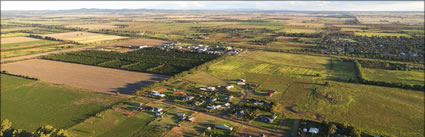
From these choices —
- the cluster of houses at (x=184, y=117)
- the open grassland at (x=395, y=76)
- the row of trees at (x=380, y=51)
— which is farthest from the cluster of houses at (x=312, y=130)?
the row of trees at (x=380, y=51)

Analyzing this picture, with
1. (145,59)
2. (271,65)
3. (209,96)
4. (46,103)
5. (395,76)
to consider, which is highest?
(145,59)

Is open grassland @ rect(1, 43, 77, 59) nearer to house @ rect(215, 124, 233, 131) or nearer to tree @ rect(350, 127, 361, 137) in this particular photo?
house @ rect(215, 124, 233, 131)

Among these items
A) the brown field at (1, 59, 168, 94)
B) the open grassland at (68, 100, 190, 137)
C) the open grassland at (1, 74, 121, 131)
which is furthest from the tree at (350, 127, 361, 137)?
the brown field at (1, 59, 168, 94)

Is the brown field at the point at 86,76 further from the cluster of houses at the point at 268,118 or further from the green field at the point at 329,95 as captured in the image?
the cluster of houses at the point at 268,118

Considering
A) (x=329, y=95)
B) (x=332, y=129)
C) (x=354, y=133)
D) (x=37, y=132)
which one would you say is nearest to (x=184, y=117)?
(x=37, y=132)

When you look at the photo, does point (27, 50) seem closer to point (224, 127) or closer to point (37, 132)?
point (37, 132)

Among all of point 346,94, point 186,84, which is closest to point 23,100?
point 186,84

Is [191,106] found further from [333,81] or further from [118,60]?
[118,60]
